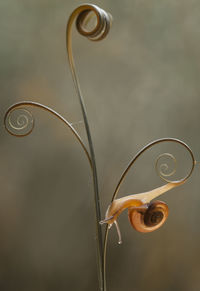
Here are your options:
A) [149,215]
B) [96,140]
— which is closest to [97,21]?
[149,215]

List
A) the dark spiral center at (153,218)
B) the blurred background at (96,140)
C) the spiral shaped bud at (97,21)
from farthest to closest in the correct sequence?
1. the blurred background at (96,140)
2. the dark spiral center at (153,218)
3. the spiral shaped bud at (97,21)

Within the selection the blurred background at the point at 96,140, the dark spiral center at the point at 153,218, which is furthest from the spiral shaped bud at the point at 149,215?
the blurred background at the point at 96,140

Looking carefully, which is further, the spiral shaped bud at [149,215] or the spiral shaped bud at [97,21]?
the spiral shaped bud at [149,215]

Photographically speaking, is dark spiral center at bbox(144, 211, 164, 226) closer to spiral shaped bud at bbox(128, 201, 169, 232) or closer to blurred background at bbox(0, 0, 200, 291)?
spiral shaped bud at bbox(128, 201, 169, 232)

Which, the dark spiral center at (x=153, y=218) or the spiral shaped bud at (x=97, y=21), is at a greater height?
the spiral shaped bud at (x=97, y=21)

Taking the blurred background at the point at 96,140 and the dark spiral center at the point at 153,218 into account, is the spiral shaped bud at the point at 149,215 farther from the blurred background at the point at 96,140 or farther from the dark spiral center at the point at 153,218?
the blurred background at the point at 96,140

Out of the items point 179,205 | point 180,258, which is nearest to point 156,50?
point 179,205

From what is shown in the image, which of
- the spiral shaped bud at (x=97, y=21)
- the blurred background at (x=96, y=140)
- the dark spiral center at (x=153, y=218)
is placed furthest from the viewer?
the blurred background at (x=96, y=140)

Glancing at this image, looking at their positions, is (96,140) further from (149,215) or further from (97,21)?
(97,21)
